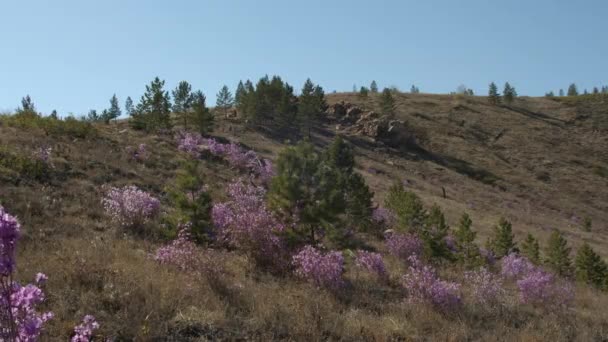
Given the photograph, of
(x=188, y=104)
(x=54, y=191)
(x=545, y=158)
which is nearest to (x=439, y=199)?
(x=188, y=104)

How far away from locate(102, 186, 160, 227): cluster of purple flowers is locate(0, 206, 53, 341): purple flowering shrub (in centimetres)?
925

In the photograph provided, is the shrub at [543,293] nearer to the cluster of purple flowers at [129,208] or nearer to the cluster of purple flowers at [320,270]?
the cluster of purple flowers at [320,270]

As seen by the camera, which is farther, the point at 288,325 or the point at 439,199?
the point at 439,199

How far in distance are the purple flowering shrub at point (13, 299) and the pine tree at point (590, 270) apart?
69.9 ft

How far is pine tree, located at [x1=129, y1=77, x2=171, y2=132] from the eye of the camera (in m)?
38.9

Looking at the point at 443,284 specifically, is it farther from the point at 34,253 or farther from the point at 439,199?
the point at 439,199

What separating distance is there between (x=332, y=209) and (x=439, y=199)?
31319 millimetres

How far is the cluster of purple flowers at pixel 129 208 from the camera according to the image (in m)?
12.9

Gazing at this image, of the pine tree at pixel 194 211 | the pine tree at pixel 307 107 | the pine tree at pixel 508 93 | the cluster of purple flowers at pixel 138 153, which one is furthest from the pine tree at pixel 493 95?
the pine tree at pixel 194 211

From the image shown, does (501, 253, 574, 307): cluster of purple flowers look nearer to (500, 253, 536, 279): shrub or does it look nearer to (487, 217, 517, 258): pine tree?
(500, 253, 536, 279): shrub

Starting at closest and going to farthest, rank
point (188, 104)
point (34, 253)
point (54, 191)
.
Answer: point (34, 253) → point (54, 191) → point (188, 104)

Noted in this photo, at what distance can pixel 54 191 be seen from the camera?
14.5 meters

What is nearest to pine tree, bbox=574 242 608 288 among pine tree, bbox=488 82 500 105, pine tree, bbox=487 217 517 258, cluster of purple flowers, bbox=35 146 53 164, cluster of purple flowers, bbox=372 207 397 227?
pine tree, bbox=487 217 517 258

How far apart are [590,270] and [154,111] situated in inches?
1277
